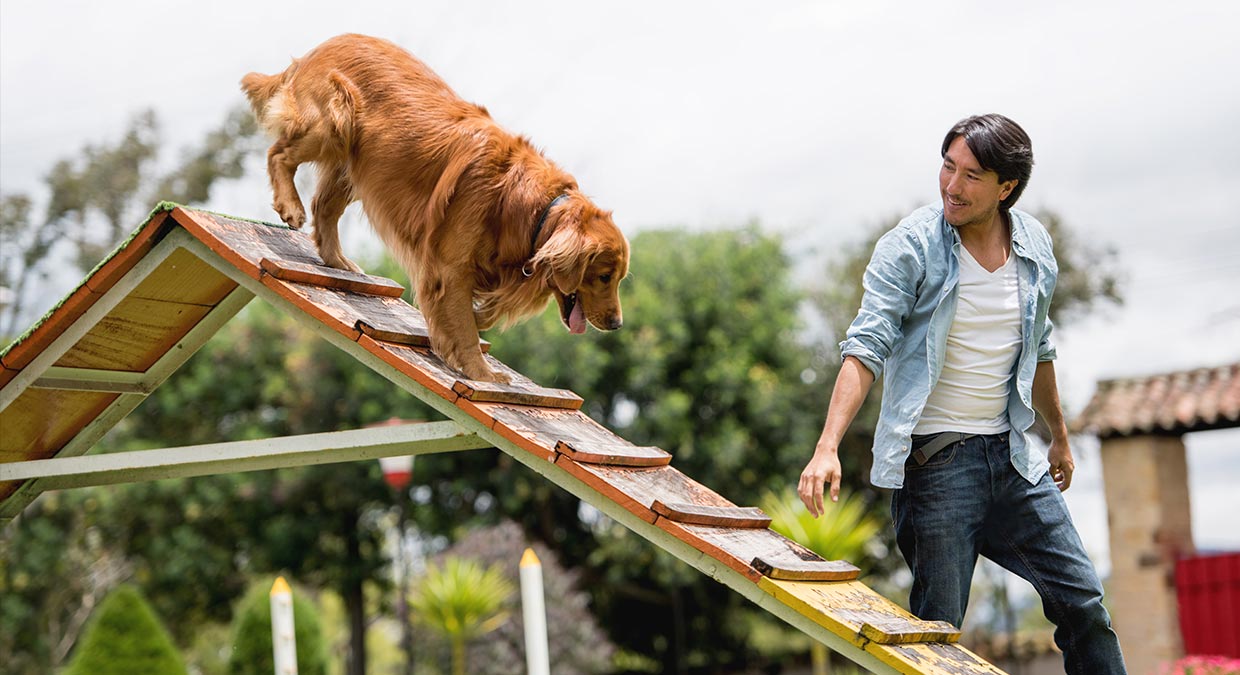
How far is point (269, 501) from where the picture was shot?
1866 cm

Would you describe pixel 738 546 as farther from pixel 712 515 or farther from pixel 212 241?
pixel 212 241

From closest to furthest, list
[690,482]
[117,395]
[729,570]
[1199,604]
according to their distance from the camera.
A: [729,570] → [690,482] → [117,395] → [1199,604]

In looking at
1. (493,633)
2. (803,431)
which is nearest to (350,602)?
(493,633)

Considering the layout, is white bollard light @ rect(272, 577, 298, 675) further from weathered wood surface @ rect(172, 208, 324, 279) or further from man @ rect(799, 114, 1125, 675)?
man @ rect(799, 114, 1125, 675)

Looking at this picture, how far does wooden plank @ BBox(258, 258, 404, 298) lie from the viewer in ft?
12.8

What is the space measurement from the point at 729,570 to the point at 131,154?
22438mm

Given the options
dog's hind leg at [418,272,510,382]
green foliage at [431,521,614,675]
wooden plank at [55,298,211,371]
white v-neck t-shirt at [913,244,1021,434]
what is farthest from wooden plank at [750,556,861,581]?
green foliage at [431,521,614,675]

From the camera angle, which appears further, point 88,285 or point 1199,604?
point 1199,604

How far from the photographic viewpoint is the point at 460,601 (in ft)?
43.8

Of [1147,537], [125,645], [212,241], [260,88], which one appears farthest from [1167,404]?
[212,241]

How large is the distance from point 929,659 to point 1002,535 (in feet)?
1.59

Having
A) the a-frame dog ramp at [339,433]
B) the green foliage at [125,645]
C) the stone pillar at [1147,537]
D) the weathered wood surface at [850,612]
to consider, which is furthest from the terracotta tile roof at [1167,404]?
the weathered wood surface at [850,612]

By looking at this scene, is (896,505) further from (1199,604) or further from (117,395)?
(1199,604)

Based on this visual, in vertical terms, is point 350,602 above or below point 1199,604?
below
